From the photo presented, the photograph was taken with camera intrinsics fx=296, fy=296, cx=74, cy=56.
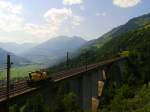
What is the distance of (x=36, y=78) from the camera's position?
155 feet

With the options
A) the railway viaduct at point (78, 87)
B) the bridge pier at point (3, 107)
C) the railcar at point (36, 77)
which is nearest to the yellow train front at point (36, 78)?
the railcar at point (36, 77)

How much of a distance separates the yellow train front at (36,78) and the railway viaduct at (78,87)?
112cm

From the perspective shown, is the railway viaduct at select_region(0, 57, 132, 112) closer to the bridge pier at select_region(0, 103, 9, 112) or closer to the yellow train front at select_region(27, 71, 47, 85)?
the bridge pier at select_region(0, 103, 9, 112)

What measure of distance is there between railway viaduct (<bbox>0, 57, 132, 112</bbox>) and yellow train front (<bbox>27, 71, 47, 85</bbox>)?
1116 mm

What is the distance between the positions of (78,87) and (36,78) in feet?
Answer: 83.4

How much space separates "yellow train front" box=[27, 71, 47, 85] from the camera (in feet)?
153

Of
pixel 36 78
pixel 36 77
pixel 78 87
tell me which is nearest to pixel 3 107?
pixel 36 78

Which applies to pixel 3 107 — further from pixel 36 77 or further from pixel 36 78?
pixel 36 77

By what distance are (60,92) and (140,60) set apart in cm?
6726

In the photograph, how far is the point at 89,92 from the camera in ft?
255

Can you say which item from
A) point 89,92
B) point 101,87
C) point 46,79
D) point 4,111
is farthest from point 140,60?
point 4,111

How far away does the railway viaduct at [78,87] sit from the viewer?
3842 centimetres

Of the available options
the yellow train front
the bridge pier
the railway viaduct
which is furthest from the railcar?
the bridge pier

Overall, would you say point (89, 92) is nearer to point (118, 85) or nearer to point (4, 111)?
point (4, 111)
